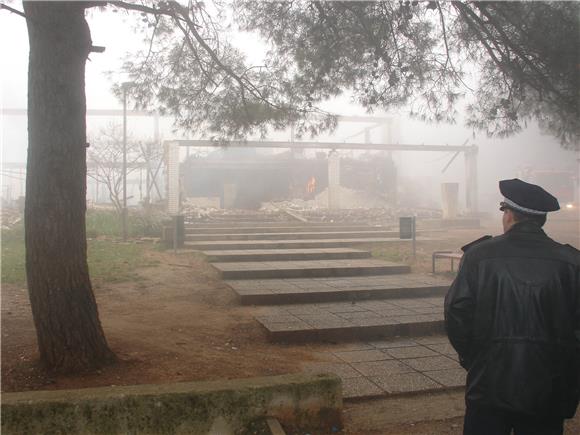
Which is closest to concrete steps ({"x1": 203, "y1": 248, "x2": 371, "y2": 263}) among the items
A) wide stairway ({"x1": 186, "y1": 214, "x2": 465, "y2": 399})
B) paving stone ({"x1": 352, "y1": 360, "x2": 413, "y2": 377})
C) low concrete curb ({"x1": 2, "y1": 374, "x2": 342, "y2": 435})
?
wide stairway ({"x1": 186, "y1": 214, "x2": 465, "y2": 399})

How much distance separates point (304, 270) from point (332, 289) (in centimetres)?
150

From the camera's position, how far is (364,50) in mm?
6141

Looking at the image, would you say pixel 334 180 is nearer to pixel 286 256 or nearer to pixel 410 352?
pixel 286 256

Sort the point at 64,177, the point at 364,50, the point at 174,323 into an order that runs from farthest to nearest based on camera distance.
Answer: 1. the point at 364,50
2. the point at 174,323
3. the point at 64,177

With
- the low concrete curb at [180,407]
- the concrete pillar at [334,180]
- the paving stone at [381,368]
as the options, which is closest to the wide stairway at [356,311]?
the paving stone at [381,368]

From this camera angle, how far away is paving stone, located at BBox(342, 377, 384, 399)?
3.76 m

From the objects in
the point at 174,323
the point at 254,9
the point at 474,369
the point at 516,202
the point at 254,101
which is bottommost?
the point at 174,323

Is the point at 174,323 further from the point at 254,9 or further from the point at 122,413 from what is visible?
the point at 254,9

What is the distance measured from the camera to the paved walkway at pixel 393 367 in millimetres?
3928

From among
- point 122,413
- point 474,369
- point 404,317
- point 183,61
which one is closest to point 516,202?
point 474,369

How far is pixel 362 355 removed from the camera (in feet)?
15.8

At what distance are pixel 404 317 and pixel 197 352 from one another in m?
2.52

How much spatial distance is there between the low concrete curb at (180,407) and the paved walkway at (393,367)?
604 mm

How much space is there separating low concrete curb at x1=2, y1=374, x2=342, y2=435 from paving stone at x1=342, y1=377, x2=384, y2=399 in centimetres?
52
